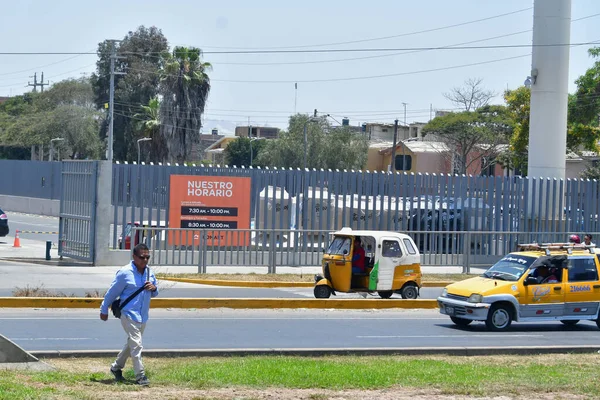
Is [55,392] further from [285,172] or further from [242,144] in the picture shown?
[242,144]

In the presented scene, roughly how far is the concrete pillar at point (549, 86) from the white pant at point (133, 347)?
24408mm

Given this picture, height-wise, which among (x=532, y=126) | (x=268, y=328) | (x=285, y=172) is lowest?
(x=268, y=328)

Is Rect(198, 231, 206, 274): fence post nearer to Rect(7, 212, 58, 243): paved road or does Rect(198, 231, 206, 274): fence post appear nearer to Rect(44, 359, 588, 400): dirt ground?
Rect(44, 359, 588, 400): dirt ground

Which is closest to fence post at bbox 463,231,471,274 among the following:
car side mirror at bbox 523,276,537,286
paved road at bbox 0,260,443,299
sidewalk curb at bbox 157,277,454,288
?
paved road at bbox 0,260,443,299

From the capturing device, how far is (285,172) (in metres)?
26.5

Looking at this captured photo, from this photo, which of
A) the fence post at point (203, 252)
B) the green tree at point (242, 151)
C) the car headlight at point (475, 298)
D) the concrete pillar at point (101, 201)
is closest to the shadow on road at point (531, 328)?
the car headlight at point (475, 298)

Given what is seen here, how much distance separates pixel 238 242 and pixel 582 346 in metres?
12.6

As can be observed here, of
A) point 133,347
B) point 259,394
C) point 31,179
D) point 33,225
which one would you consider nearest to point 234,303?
point 133,347

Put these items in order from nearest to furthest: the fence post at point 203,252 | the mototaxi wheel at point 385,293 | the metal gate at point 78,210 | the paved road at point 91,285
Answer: the mototaxi wheel at point 385,293
the paved road at point 91,285
the fence post at point 203,252
the metal gate at point 78,210

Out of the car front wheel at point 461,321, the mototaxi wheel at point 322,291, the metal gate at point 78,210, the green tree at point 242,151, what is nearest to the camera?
the car front wheel at point 461,321

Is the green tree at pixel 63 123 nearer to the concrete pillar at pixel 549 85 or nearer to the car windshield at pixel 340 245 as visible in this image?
the concrete pillar at pixel 549 85

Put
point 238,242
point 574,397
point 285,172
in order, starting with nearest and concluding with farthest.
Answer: point 574,397
point 238,242
point 285,172

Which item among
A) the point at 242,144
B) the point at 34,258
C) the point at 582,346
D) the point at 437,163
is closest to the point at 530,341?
the point at 582,346

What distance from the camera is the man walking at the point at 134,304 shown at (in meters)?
9.79
